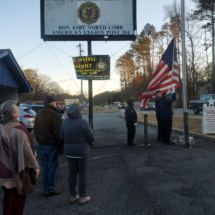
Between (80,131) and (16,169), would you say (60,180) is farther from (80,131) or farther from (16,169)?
(16,169)

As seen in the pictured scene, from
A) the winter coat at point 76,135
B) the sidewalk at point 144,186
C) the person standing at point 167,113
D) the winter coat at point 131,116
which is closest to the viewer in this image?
the sidewalk at point 144,186

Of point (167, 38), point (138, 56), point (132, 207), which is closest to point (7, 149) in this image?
point (132, 207)

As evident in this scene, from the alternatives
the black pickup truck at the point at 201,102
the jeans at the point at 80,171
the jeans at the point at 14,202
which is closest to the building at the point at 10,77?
the jeans at the point at 80,171

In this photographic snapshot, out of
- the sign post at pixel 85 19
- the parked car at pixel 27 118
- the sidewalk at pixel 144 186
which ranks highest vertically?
the sign post at pixel 85 19

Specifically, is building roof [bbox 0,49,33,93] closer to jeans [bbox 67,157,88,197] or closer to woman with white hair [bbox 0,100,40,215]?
jeans [bbox 67,157,88,197]

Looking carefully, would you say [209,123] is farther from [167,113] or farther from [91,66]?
[91,66]

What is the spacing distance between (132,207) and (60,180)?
6.84 feet

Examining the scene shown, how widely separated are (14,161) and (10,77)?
979 cm

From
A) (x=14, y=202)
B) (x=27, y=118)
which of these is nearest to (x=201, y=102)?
(x=27, y=118)

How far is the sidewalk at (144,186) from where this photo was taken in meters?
3.64

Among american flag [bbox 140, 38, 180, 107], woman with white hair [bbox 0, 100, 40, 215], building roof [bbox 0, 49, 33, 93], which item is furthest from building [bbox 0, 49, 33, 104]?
woman with white hair [bbox 0, 100, 40, 215]

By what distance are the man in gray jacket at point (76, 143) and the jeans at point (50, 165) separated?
0.53 metres

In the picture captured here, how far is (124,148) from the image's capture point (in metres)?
8.43

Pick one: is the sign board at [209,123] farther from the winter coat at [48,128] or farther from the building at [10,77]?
the building at [10,77]
